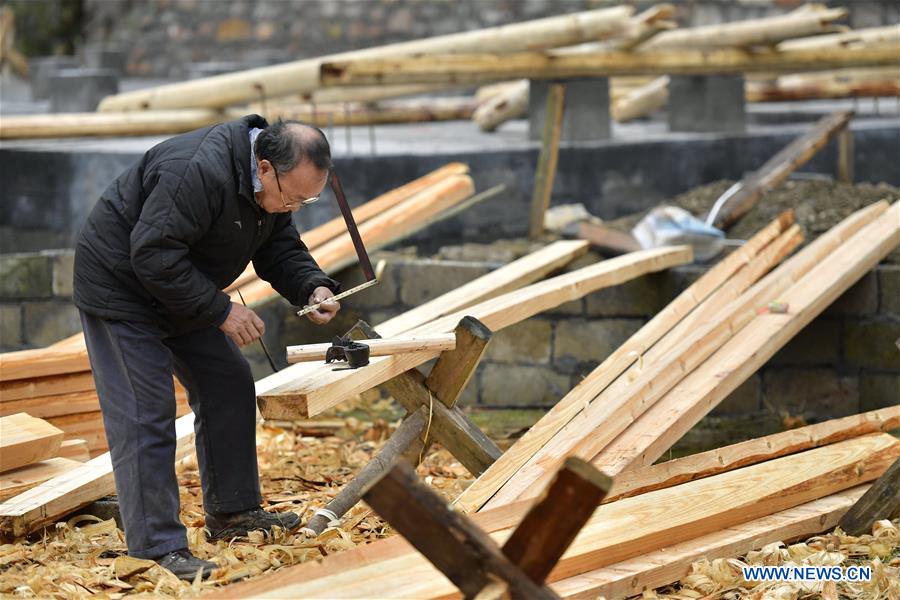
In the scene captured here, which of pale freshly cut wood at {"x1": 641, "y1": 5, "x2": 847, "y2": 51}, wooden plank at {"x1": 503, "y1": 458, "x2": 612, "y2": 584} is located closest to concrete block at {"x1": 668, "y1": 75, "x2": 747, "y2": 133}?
pale freshly cut wood at {"x1": 641, "y1": 5, "x2": 847, "y2": 51}

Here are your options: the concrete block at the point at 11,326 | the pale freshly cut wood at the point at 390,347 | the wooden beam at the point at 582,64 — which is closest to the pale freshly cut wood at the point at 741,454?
the pale freshly cut wood at the point at 390,347

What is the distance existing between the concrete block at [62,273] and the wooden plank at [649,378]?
3.52m

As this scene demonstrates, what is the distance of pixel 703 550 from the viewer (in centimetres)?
455

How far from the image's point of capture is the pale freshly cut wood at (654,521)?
12.4 ft

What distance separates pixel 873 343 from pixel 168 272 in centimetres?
426

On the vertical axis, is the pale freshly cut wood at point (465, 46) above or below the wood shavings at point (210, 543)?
above

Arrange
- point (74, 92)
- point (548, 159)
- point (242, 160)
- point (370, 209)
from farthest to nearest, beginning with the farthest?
1. point (74, 92)
2. point (548, 159)
3. point (370, 209)
4. point (242, 160)

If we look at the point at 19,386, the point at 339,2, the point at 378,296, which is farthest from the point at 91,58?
the point at 19,386

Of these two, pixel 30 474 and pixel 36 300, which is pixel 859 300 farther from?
pixel 36 300

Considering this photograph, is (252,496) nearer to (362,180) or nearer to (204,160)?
(204,160)

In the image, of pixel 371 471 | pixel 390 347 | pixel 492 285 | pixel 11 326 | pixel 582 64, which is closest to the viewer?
pixel 390 347

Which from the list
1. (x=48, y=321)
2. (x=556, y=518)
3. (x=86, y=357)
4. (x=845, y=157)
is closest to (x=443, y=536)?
(x=556, y=518)

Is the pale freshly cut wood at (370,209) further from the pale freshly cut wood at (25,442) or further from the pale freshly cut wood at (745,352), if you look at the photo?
the pale freshly cut wood at (745,352)

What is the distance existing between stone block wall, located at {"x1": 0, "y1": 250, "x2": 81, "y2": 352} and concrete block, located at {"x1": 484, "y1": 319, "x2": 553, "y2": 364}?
2474 millimetres
